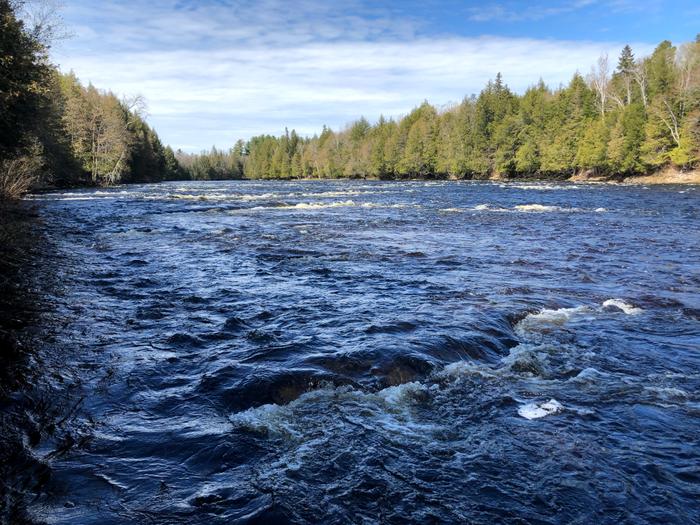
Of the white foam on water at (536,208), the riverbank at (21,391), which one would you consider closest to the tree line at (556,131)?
the white foam on water at (536,208)

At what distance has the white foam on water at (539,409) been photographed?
5188 millimetres

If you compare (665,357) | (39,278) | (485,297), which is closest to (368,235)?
(485,297)

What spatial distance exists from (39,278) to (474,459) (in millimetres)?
10521

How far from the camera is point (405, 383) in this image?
6031 mm

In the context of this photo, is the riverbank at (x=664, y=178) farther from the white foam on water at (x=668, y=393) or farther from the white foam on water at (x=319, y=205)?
the white foam on water at (x=668, y=393)

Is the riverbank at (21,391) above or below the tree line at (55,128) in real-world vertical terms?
below

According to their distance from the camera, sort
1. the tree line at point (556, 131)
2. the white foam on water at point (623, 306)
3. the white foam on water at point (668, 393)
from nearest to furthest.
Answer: the white foam on water at point (668, 393) < the white foam on water at point (623, 306) < the tree line at point (556, 131)

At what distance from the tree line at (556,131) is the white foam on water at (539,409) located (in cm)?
5558

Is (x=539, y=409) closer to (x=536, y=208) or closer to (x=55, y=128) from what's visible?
(x=536, y=208)

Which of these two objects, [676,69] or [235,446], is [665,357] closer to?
[235,446]

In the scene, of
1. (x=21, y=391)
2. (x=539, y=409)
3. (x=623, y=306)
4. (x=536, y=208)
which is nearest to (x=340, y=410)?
(x=539, y=409)

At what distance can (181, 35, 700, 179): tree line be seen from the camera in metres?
53.2

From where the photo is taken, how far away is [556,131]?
2778 inches

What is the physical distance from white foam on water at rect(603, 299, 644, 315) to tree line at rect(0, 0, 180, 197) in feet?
55.2
